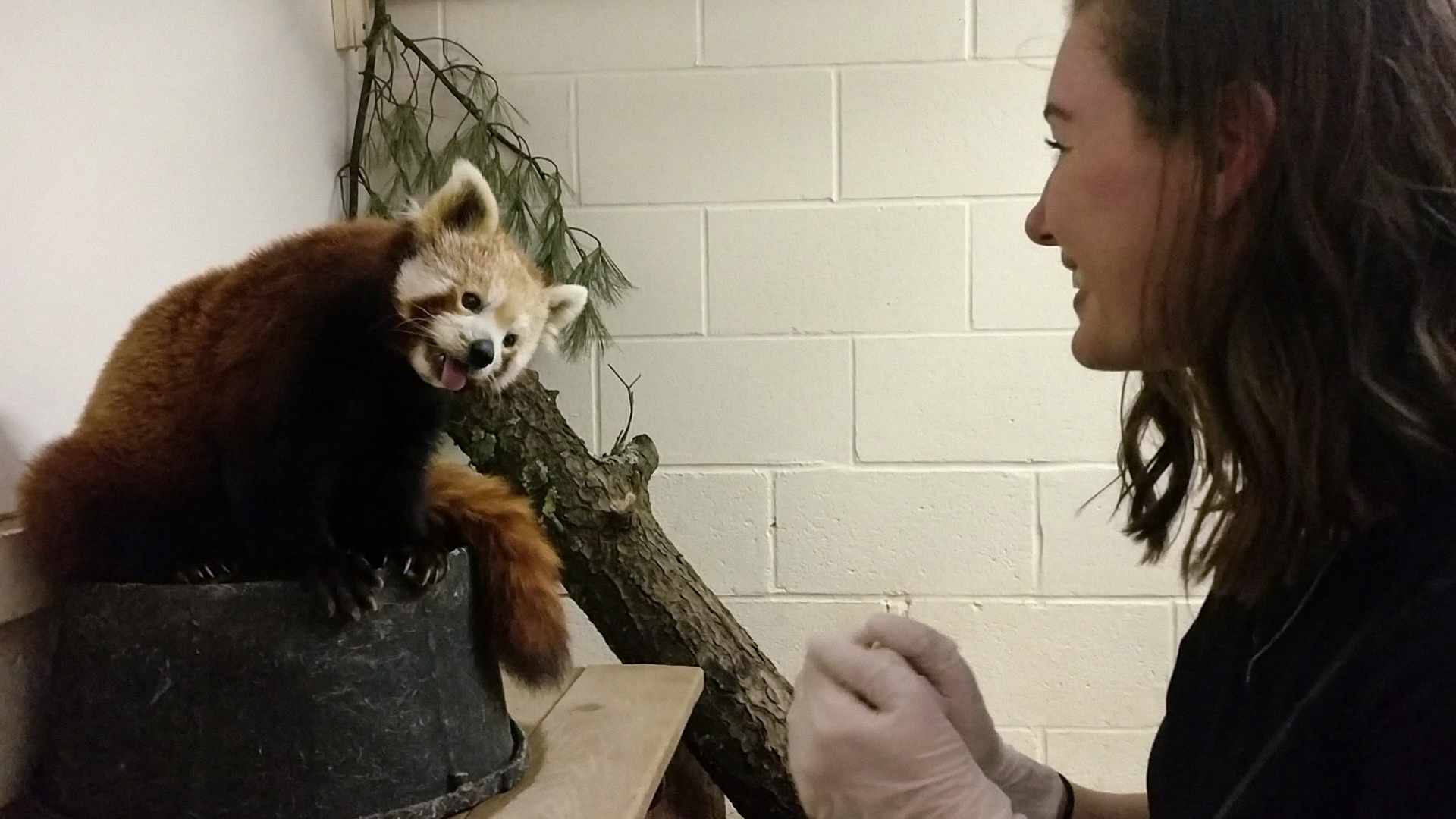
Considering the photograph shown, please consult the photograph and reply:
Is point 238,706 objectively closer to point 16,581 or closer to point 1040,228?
point 16,581

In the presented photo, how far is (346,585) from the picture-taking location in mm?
802

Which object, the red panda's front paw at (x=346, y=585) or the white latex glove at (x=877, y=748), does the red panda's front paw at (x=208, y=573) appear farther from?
the white latex glove at (x=877, y=748)

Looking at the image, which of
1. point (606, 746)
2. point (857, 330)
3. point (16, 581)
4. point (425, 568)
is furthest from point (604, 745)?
point (857, 330)

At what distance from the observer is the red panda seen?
0.80 metres

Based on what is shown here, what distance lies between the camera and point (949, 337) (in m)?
1.69

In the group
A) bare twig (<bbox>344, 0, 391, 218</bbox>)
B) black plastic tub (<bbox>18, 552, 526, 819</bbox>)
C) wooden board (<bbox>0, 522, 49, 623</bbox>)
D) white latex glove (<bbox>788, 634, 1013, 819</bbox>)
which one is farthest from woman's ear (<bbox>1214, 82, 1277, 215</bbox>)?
bare twig (<bbox>344, 0, 391, 218</bbox>)

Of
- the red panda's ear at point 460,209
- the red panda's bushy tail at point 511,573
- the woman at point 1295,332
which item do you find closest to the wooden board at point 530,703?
the red panda's bushy tail at point 511,573

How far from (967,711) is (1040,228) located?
47 cm

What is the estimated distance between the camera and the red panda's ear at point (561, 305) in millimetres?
994

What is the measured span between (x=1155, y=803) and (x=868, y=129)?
1.16 meters

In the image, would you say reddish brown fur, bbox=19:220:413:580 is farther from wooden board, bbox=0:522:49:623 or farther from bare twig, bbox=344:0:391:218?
bare twig, bbox=344:0:391:218

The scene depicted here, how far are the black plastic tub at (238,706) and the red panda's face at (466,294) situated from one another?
18 cm

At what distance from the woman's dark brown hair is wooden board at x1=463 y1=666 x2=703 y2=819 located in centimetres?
56

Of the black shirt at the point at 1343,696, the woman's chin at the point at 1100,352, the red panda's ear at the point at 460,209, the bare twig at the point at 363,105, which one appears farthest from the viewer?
the bare twig at the point at 363,105
